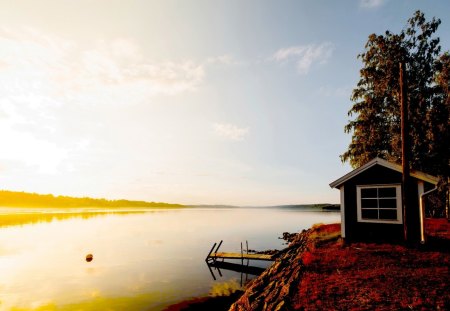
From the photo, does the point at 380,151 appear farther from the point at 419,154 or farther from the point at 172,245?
the point at 172,245

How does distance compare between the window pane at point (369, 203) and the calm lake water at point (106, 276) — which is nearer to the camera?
the window pane at point (369, 203)

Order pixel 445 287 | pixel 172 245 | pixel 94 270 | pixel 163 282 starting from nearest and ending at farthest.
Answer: pixel 445 287 → pixel 163 282 → pixel 94 270 → pixel 172 245

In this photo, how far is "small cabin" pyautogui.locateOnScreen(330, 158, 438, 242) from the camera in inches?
674

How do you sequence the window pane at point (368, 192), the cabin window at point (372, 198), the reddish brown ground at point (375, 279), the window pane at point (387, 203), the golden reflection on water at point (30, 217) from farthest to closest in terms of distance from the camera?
the golden reflection on water at point (30, 217)
the window pane at point (387, 203)
the window pane at point (368, 192)
the cabin window at point (372, 198)
the reddish brown ground at point (375, 279)

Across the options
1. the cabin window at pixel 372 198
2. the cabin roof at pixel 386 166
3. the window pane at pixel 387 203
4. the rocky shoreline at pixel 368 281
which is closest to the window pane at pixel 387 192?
the cabin window at pixel 372 198

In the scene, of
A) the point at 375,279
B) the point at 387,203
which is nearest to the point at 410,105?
the point at 387,203

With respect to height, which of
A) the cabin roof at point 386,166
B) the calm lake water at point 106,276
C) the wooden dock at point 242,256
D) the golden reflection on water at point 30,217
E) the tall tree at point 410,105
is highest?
the tall tree at point 410,105

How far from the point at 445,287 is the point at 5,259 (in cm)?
4272

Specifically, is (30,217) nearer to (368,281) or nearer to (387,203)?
(387,203)

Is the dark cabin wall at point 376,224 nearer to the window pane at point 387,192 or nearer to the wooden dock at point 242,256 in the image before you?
the window pane at point 387,192

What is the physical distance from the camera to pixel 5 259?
35188mm

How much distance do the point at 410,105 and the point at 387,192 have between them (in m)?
18.1

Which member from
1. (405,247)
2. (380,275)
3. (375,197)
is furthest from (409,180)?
(380,275)

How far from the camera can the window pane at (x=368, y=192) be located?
18.6 metres
